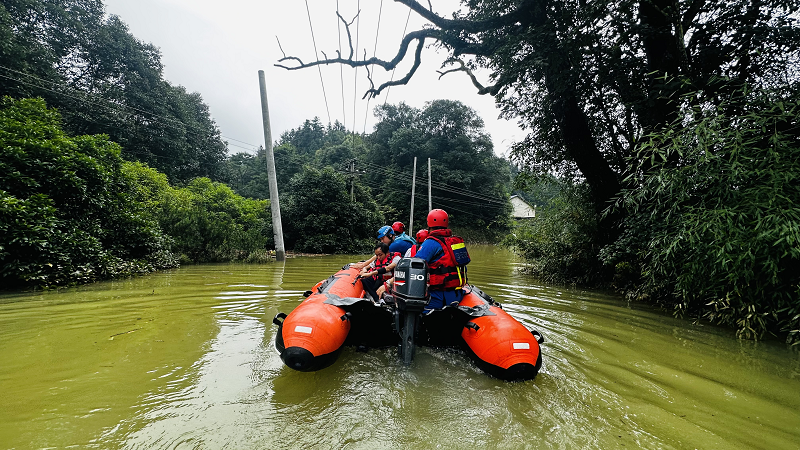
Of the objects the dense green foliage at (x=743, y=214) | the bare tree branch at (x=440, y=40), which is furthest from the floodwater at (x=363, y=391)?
the bare tree branch at (x=440, y=40)

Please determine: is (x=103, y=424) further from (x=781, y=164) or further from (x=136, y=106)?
(x=136, y=106)

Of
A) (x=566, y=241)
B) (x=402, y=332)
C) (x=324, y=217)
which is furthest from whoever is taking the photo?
(x=324, y=217)

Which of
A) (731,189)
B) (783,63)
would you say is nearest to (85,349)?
(731,189)

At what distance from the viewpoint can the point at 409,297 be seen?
3.18 meters

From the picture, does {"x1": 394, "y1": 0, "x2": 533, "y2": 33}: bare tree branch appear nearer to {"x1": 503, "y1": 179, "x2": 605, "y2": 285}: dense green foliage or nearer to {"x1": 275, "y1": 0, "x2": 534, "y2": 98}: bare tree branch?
{"x1": 275, "y1": 0, "x2": 534, "y2": 98}: bare tree branch

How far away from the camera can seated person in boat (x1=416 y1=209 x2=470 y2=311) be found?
11.9ft

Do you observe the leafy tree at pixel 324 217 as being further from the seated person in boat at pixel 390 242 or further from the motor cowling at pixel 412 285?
the motor cowling at pixel 412 285

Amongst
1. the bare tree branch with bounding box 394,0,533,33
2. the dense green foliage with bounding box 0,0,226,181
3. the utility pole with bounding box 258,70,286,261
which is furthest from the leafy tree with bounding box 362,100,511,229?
the bare tree branch with bounding box 394,0,533,33

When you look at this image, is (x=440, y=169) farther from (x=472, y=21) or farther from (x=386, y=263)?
(x=386, y=263)

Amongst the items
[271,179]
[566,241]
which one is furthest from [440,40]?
[271,179]

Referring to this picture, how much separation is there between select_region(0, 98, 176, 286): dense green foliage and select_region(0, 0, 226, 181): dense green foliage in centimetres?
1428

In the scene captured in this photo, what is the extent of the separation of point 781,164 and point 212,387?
19.5 ft

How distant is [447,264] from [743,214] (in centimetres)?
328

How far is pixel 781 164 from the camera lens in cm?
375
